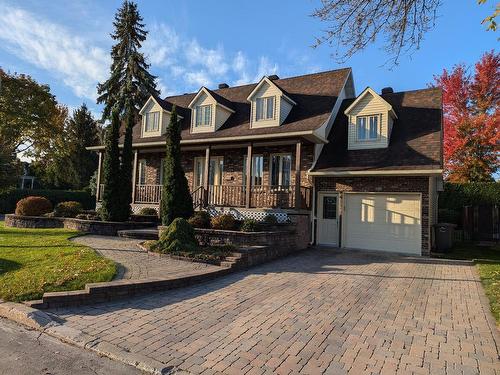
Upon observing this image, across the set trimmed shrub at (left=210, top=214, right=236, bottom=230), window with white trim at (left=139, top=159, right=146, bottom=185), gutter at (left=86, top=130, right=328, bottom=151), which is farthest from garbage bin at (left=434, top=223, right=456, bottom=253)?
window with white trim at (left=139, top=159, right=146, bottom=185)

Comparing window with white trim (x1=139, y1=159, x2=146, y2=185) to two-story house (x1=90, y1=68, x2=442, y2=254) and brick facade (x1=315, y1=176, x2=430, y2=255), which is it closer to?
two-story house (x1=90, y1=68, x2=442, y2=254)

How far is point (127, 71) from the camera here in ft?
114

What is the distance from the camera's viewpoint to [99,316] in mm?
5477

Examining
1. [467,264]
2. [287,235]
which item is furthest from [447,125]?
[287,235]

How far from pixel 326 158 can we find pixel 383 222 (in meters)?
3.58

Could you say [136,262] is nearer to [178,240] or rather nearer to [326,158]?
[178,240]

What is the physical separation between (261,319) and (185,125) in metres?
15.4

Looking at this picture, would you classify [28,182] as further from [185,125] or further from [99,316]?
[99,316]

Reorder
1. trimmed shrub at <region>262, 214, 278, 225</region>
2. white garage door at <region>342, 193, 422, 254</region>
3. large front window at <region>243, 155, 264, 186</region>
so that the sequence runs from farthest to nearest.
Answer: large front window at <region>243, 155, 264, 186</region> < white garage door at <region>342, 193, 422, 254</region> < trimmed shrub at <region>262, 214, 278, 225</region>

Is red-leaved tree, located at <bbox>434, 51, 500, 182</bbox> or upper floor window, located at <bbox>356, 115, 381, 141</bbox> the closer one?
upper floor window, located at <bbox>356, 115, 381, 141</bbox>

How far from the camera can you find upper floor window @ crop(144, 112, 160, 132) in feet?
64.7

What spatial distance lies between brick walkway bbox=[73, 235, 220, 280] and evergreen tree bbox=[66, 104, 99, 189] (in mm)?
29486

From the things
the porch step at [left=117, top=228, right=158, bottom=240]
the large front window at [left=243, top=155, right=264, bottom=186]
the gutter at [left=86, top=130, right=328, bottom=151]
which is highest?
the gutter at [left=86, top=130, right=328, bottom=151]

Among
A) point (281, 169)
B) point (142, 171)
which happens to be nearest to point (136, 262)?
point (281, 169)
